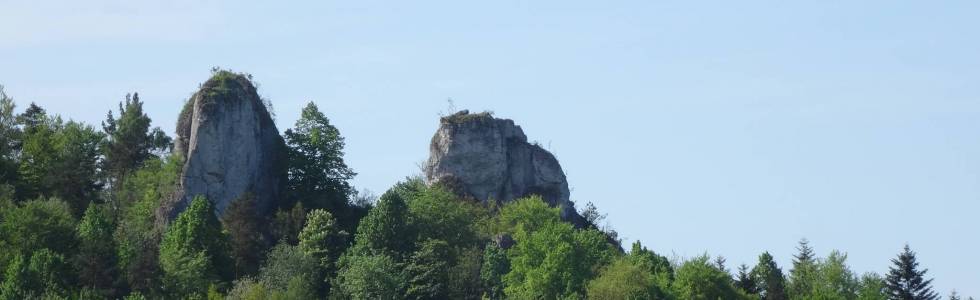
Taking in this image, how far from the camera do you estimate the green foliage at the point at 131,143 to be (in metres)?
96.4

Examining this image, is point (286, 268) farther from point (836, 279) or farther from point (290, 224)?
point (836, 279)

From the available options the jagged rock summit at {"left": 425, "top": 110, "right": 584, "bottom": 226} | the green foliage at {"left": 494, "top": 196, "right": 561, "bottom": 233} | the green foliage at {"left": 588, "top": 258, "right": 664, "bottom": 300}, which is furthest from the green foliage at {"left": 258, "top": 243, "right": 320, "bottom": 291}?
the jagged rock summit at {"left": 425, "top": 110, "right": 584, "bottom": 226}

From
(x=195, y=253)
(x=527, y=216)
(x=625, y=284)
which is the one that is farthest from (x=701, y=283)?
(x=195, y=253)

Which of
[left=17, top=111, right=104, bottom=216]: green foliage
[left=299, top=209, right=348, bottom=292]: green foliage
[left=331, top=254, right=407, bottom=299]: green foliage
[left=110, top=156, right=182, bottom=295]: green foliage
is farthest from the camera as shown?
[left=17, top=111, right=104, bottom=216]: green foliage

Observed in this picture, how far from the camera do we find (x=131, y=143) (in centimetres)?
9706

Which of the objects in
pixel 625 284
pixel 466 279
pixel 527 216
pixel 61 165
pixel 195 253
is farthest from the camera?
pixel 61 165

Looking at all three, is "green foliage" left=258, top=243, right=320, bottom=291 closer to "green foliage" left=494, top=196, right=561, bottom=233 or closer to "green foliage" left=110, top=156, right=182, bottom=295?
"green foliage" left=110, top=156, right=182, bottom=295

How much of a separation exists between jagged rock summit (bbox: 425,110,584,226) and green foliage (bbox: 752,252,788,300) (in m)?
13.2

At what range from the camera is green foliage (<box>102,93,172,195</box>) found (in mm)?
96375

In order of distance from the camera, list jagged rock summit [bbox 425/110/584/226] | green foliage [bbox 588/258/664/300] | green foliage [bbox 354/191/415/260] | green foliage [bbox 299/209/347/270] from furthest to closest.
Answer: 1. jagged rock summit [bbox 425/110/584/226]
2. green foliage [bbox 299/209/347/270]
3. green foliage [bbox 354/191/415/260]
4. green foliage [bbox 588/258/664/300]

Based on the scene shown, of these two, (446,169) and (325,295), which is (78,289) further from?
(446,169)

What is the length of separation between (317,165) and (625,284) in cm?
2013

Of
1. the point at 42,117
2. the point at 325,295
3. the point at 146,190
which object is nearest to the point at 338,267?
the point at 325,295

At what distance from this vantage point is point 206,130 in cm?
9075
